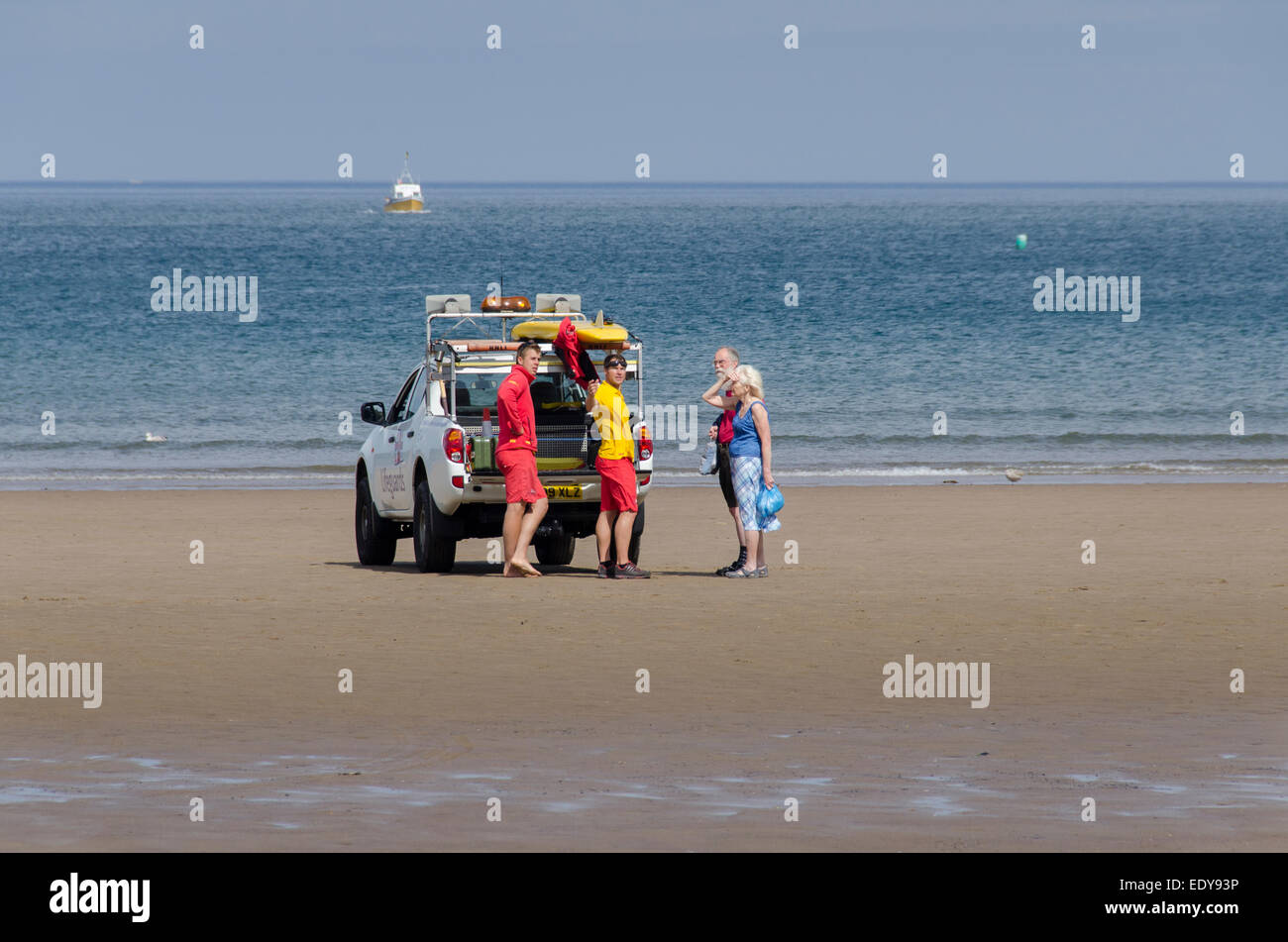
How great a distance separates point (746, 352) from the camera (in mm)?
46688

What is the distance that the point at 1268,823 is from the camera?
679cm

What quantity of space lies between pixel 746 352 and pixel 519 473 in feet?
109

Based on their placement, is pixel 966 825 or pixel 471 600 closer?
pixel 966 825

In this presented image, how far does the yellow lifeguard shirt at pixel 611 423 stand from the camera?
540 inches

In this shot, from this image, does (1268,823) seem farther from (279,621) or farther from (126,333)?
(126,333)

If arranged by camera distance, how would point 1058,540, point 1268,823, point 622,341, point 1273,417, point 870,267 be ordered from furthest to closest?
point 870,267, point 1273,417, point 1058,540, point 622,341, point 1268,823

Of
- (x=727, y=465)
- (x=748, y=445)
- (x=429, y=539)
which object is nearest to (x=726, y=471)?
(x=727, y=465)

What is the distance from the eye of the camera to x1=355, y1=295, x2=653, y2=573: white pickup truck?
14133mm

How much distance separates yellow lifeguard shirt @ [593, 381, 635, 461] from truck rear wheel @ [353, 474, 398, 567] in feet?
8.47

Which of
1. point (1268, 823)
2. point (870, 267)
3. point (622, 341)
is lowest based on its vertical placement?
point (1268, 823)

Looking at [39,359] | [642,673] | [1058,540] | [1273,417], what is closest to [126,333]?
[39,359]

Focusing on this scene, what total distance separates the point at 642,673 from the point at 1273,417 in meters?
26.1
